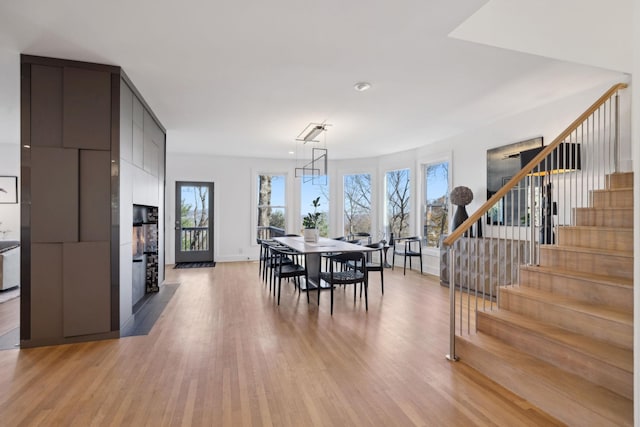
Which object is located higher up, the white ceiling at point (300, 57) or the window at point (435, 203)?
the white ceiling at point (300, 57)

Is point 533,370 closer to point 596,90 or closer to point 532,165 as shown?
point 532,165

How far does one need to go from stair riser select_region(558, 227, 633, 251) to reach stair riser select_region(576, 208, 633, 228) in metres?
0.20

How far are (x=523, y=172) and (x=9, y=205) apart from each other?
8.81m

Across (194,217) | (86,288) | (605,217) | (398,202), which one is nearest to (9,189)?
(194,217)

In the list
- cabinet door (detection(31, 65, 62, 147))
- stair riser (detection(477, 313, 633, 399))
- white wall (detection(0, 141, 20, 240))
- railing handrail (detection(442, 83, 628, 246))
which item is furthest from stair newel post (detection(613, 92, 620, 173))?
white wall (detection(0, 141, 20, 240))

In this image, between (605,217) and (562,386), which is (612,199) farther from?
Answer: (562,386)

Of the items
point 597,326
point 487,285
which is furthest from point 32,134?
point 487,285

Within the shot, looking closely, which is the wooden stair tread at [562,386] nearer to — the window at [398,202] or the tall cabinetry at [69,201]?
the tall cabinetry at [69,201]

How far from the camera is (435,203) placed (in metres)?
6.88

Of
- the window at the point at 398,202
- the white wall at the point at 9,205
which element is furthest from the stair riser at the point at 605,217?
the white wall at the point at 9,205

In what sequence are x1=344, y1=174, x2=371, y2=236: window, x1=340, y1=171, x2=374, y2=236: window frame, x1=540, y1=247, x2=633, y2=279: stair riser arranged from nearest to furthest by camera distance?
1. x1=540, y1=247, x2=633, y2=279: stair riser
2. x1=340, y1=171, x2=374, y2=236: window frame
3. x1=344, y1=174, x2=371, y2=236: window

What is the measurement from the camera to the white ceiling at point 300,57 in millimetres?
2410

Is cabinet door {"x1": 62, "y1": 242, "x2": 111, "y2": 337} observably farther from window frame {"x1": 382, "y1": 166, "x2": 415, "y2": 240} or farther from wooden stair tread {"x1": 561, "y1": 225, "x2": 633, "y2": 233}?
window frame {"x1": 382, "y1": 166, "x2": 415, "y2": 240}

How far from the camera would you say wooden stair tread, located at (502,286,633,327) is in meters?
2.20
